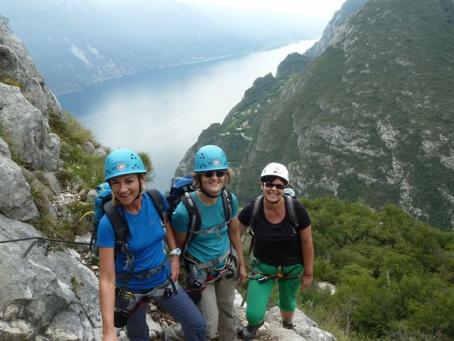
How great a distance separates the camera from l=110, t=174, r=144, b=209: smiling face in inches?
128

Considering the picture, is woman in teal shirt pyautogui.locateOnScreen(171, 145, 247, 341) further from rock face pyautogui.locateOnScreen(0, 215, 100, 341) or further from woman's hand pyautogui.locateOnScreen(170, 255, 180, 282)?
rock face pyautogui.locateOnScreen(0, 215, 100, 341)

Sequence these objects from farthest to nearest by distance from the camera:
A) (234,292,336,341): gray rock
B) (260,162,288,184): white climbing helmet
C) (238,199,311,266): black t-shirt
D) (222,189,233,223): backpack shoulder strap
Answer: (234,292,336,341): gray rock, (238,199,311,266): black t-shirt, (260,162,288,184): white climbing helmet, (222,189,233,223): backpack shoulder strap

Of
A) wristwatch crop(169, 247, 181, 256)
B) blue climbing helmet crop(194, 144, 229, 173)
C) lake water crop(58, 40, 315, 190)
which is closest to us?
wristwatch crop(169, 247, 181, 256)

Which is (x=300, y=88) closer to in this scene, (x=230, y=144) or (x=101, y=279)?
(x=230, y=144)

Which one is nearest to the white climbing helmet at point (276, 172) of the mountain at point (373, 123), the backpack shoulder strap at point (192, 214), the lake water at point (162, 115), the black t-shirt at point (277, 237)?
the black t-shirt at point (277, 237)

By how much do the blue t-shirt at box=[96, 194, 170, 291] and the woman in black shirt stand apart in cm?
135

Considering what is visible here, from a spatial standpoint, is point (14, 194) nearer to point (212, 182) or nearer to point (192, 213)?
point (192, 213)

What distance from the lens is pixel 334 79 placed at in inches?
4488

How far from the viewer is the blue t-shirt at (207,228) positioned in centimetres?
395

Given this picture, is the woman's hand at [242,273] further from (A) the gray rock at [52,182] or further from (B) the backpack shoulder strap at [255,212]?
(A) the gray rock at [52,182]

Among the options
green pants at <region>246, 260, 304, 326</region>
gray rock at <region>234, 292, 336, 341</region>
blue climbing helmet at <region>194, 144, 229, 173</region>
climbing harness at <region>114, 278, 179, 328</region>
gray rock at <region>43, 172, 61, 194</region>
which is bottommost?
gray rock at <region>234, 292, 336, 341</region>

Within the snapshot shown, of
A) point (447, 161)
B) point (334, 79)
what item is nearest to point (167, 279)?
point (447, 161)

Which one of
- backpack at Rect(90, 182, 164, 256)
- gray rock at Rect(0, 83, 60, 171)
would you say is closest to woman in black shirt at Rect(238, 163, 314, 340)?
backpack at Rect(90, 182, 164, 256)

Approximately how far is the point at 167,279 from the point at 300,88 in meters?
123
